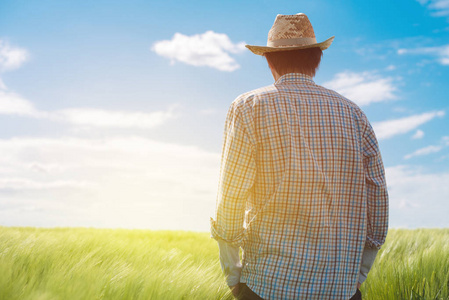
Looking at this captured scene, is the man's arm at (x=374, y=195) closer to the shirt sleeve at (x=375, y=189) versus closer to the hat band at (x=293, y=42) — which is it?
the shirt sleeve at (x=375, y=189)

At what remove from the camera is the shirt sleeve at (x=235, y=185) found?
1.92 metres

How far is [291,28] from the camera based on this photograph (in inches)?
90.9

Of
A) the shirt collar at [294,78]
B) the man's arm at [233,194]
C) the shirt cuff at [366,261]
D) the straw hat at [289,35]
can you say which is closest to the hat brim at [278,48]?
the straw hat at [289,35]

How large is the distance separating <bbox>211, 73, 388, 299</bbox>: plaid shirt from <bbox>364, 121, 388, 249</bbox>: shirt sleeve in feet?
0.48

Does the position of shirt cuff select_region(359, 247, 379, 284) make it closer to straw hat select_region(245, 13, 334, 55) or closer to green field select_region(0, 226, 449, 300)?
green field select_region(0, 226, 449, 300)

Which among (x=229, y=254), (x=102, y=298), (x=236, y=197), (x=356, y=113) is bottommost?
(x=102, y=298)

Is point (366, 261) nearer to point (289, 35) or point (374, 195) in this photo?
point (374, 195)

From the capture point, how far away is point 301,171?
1.95 metres

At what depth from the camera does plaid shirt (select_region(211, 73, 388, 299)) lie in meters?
1.92

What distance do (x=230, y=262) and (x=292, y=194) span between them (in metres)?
0.51

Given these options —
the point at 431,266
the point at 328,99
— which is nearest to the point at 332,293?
the point at 328,99

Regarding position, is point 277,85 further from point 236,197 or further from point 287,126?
point 236,197

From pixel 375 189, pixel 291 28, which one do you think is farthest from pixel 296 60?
pixel 375 189

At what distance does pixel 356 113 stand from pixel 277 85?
0.52 metres
